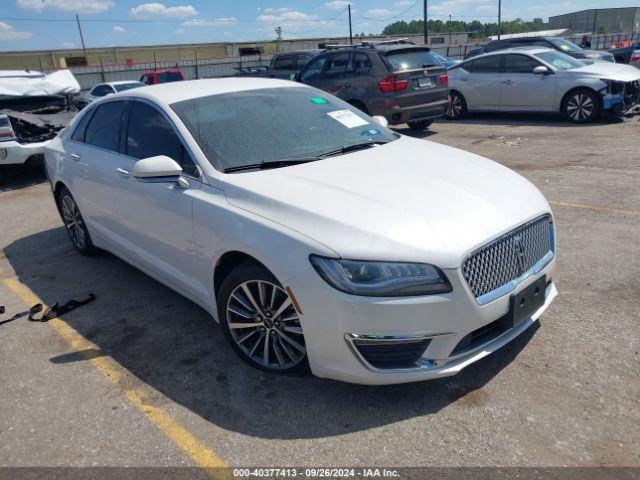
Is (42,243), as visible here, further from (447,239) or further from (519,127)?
(519,127)

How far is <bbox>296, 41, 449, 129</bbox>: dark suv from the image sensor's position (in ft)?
33.0

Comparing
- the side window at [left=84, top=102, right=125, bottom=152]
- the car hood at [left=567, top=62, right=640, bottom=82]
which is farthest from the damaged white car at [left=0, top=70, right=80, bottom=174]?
the car hood at [left=567, top=62, right=640, bottom=82]

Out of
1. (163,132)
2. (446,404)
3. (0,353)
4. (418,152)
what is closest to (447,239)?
(446,404)

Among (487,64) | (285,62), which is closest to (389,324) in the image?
(487,64)

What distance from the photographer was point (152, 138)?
4.00 m

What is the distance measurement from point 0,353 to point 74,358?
0.60m

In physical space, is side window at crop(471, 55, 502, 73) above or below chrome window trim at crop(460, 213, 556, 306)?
above

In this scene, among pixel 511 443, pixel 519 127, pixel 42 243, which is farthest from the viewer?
pixel 519 127

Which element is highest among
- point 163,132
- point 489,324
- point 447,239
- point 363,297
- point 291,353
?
point 163,132

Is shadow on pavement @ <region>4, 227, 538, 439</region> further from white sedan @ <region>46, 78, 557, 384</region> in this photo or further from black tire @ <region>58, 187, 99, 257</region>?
black tire @ <region>58, 187, 99, 257</region>

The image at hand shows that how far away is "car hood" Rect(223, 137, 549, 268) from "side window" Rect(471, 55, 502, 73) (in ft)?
30.1

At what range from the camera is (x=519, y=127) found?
11266mm

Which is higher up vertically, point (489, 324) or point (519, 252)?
point (519, 252)

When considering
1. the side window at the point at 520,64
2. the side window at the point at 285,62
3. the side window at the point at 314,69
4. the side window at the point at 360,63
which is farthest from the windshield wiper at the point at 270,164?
the side window at the point at 285,62
